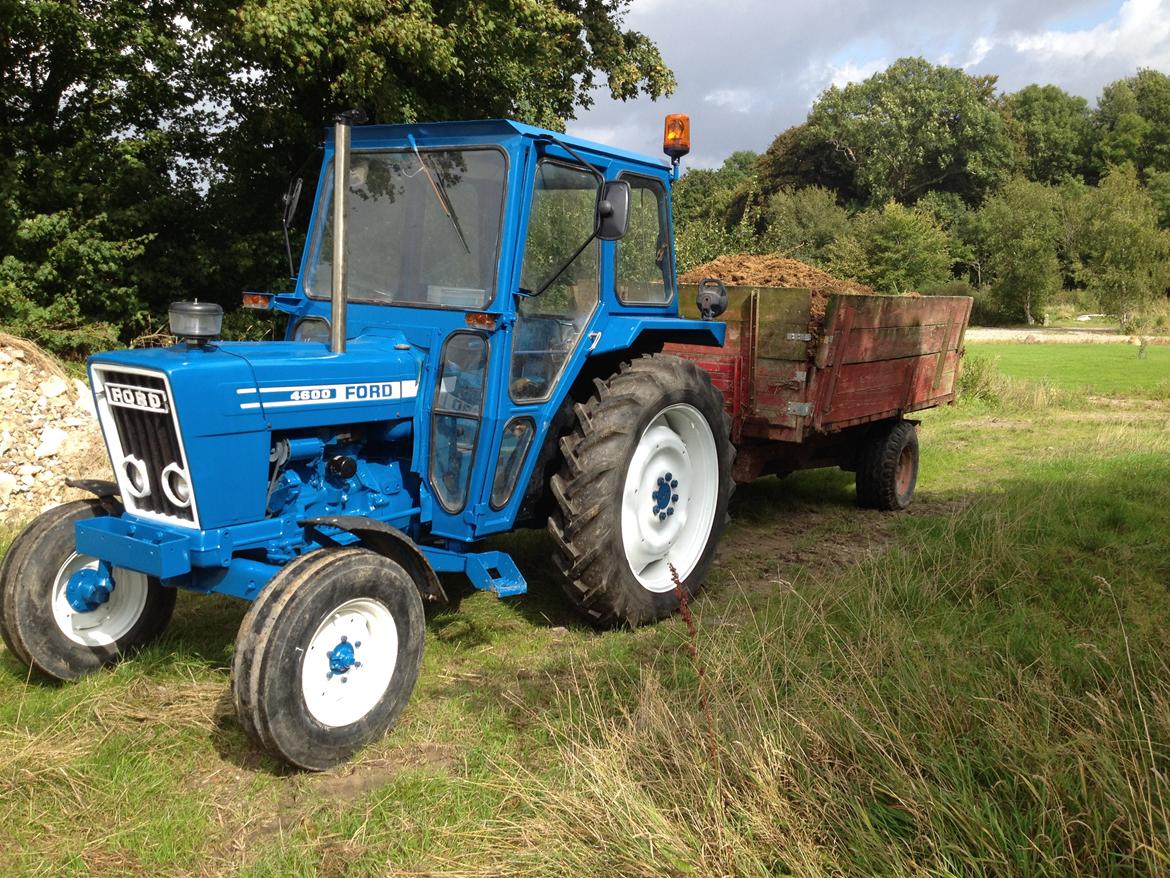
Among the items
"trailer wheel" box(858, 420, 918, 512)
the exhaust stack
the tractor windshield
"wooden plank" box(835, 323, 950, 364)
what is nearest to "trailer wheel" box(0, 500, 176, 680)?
the exhaust stack

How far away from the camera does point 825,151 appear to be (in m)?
48.1

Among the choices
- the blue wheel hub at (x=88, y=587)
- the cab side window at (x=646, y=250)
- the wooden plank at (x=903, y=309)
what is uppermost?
the cab side window at (x=646, y=250)

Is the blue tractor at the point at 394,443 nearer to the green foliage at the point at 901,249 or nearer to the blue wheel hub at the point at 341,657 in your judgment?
the blue wheel hub at the point at 341,657

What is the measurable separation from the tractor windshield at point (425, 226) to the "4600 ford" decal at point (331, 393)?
44cm

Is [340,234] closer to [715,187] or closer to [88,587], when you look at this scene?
[88,587]

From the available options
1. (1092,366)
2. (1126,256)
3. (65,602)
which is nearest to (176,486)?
(65,602)

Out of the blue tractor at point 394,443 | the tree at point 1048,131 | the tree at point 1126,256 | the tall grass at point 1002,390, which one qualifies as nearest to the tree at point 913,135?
the tree at point 1048,131

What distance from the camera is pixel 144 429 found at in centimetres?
360

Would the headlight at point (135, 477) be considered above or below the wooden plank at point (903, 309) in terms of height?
below

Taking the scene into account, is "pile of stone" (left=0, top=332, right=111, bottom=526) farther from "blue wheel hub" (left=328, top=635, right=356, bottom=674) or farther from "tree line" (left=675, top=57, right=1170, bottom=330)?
"tree line" (left=675, top=57, right=1170, bottom=330)

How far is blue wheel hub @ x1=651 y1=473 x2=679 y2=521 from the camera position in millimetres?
4871

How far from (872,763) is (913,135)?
5127cm

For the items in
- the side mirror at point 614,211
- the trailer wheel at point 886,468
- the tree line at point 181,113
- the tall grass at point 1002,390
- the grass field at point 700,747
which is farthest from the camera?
the tall grass at point 1002,390

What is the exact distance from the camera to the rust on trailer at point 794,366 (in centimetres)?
621
